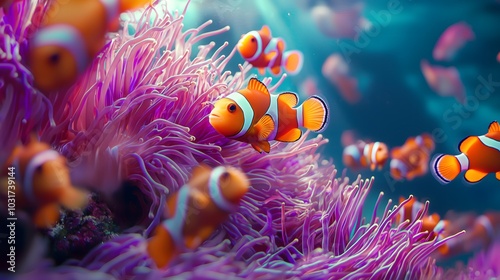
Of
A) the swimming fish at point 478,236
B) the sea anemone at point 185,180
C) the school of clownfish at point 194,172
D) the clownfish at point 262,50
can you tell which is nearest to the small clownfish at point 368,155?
the swimming fish at point 478,236

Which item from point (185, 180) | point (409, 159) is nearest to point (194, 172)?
point (185, 180)

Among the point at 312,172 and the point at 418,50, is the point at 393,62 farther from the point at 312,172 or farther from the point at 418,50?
the point at 312,172

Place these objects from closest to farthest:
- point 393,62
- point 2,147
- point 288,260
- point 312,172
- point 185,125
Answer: point 2,147
point 288,260
point 185,125
point 312,172
point 393,62

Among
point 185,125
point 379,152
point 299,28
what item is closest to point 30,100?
point 185,125

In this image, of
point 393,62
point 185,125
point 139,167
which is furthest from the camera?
point 393,62

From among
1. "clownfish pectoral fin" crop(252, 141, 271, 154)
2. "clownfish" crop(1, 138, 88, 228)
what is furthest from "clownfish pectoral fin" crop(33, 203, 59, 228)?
"clownfish pectoral fin" crop(252, 141, 271, 154)

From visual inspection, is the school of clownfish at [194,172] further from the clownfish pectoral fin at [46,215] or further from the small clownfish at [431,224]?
the small clownfish at [431,224]
